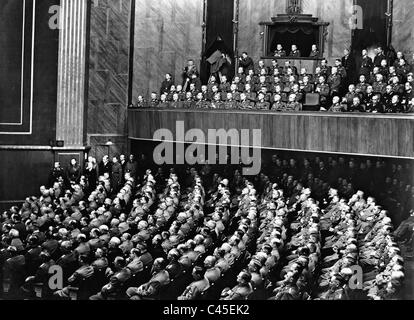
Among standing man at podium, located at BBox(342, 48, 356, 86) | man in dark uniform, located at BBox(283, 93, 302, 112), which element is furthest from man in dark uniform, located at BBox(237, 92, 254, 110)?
standing man at podium, located at BBox(342, 48, 356, 86)

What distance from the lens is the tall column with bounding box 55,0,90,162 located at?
547 inches

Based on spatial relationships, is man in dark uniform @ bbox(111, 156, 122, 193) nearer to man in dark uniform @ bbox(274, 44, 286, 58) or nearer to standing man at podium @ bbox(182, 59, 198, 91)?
standing man at podium @ bbox(182, 59, 198, 91)

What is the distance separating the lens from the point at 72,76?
1403 centimetres

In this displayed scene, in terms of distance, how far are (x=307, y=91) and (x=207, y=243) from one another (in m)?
4.15

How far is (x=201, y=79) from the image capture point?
50.9 ft

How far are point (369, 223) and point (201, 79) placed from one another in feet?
20.7

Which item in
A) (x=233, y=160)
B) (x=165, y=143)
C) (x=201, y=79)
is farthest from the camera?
(x=201, y=79)

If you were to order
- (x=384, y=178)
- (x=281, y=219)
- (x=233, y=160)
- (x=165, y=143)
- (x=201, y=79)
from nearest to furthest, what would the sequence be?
(x=281, y=219) < (x=384, y=178) < (x=233, y=160) < (x=165, y=143) < (x=201, y=79)

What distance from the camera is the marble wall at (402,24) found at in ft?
45.5

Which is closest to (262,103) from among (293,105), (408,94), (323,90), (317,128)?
(293,105)

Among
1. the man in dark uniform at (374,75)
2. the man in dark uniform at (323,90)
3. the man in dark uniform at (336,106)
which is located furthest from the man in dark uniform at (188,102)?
the man in dark uniform at (374,75)

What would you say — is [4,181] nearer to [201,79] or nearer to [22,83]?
[22,83]

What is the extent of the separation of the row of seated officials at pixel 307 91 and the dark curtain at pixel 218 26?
4.43ft

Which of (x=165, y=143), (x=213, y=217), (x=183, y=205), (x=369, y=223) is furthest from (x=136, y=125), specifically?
(x=369, y=223)
